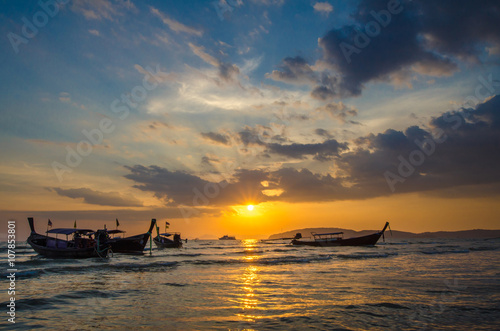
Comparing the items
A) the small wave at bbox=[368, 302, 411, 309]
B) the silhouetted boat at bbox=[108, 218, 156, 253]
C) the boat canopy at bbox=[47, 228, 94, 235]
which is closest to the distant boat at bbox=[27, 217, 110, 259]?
the boat canopy at bbox=[47, 228, 94, 235]

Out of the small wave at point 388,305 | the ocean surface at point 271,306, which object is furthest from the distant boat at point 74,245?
the small wave at point 388,305

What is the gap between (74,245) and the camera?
Result: 41719 millimetres

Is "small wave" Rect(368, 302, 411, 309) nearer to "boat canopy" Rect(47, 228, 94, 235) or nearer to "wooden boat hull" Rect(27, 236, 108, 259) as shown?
"wooden boat hull" Rect(27, 236, 108, 259)

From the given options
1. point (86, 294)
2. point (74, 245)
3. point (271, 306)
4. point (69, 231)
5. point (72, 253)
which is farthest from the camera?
point (74, 245)

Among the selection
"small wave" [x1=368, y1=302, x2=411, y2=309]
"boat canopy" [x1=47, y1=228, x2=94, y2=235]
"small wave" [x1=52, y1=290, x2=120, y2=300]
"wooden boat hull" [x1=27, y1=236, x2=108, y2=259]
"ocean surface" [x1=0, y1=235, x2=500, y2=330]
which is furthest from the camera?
"boat canopy" [x1=47, y1=228, x2=94, y2=235]

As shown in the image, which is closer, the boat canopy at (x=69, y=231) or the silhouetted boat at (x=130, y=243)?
the boat canopy at (x=69, y=231)

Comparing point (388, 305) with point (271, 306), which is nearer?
point (388, 305)

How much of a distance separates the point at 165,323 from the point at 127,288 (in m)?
8.47

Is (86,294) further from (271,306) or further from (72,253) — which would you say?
(72,253)

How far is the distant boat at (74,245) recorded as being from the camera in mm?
38156

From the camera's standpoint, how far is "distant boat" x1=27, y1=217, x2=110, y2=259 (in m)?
38.2

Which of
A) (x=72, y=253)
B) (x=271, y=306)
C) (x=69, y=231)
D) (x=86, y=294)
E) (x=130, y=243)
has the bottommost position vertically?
(x=130, y=243)

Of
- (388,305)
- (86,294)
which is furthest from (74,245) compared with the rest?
(388,305)

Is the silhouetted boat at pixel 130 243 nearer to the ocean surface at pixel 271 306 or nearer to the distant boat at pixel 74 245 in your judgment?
the distant boat at pixel 74 245
